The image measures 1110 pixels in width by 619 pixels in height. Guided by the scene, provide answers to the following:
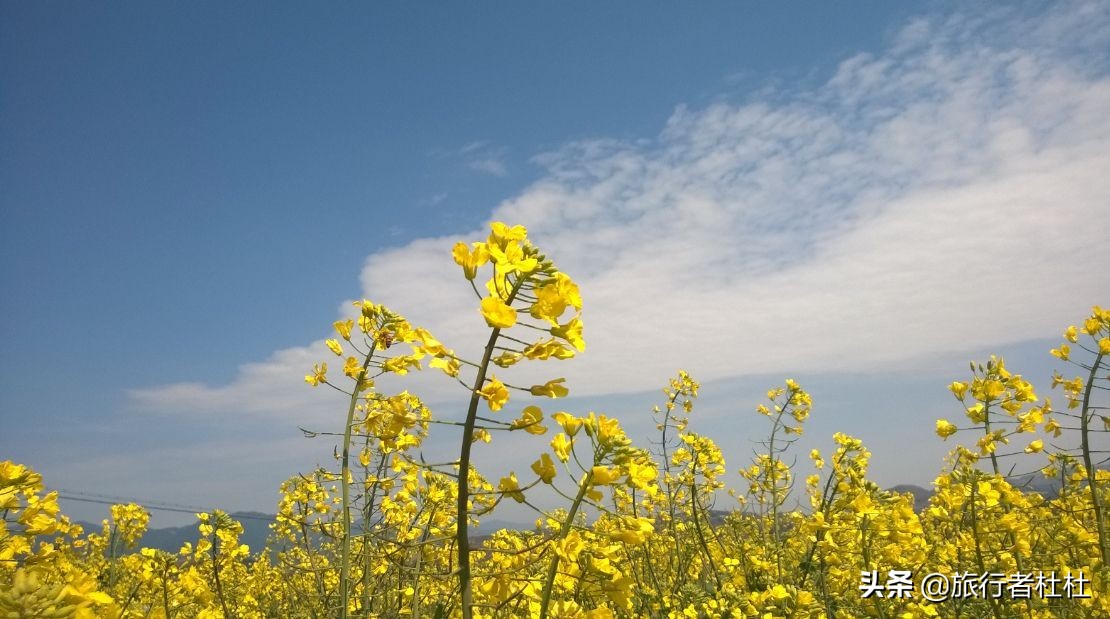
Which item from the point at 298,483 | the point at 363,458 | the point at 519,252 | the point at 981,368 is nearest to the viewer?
the point at 519,252

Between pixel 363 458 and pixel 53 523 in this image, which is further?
pixel 363 458

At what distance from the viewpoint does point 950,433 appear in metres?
4.41

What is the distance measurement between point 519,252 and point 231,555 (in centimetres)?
434

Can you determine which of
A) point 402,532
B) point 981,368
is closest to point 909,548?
point 981,368

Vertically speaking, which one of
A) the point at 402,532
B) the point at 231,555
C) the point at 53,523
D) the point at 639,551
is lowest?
the point at 639,551

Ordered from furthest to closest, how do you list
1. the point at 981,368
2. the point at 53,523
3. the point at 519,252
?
the point at 981,368
the point at 53,523
the point at 519,252

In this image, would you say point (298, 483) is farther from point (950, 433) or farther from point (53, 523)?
point (950, 433)

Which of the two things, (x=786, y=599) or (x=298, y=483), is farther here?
(x=298, y=483)

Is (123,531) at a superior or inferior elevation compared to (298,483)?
inferior

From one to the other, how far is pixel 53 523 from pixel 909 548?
509 cm

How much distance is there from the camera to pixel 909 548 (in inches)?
161

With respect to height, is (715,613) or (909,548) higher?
(909,548)

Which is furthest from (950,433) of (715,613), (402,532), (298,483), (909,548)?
(298,483)

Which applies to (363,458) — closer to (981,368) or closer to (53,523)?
(53,523)
